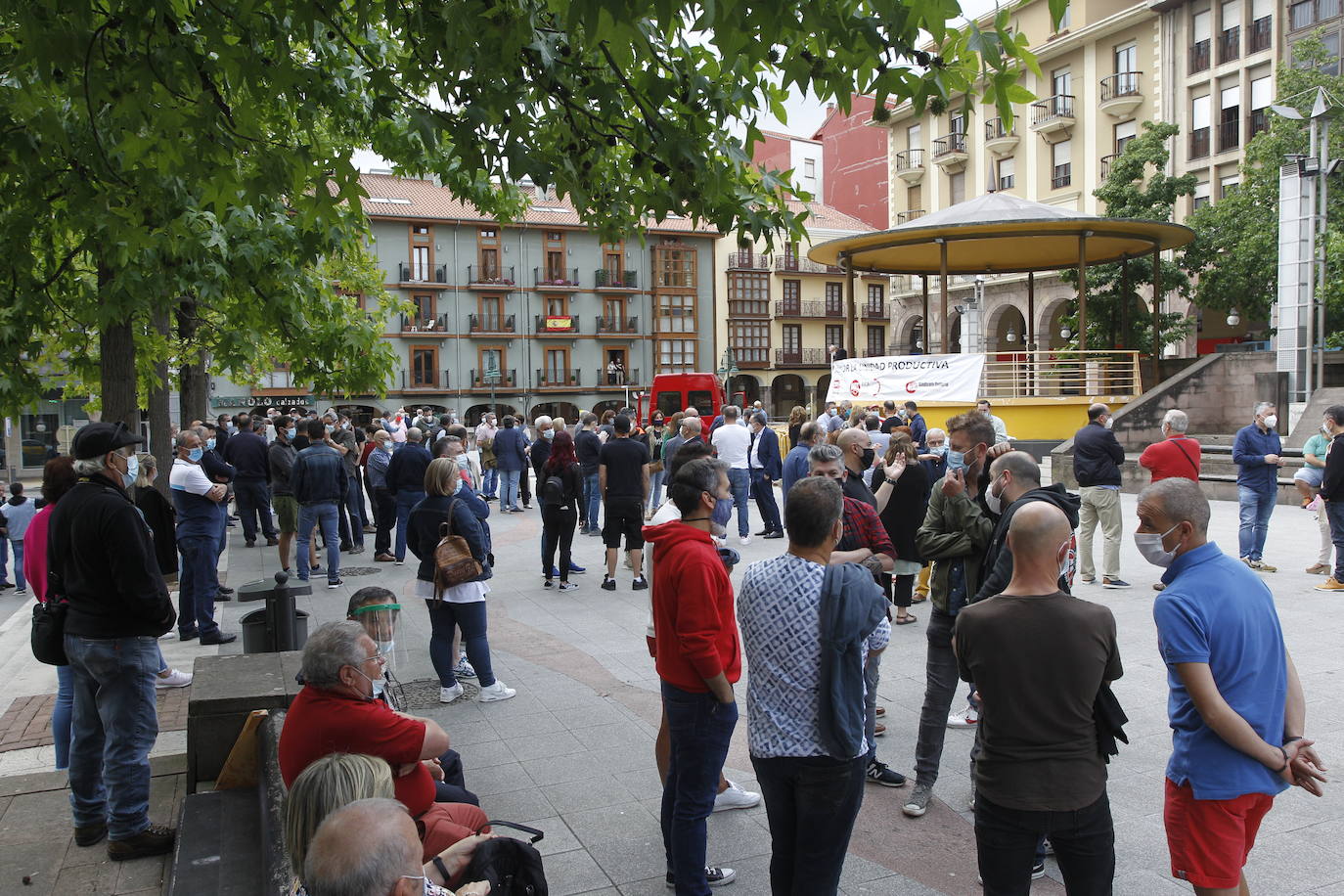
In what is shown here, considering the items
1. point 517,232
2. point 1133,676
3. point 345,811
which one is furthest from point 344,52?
point 517,232

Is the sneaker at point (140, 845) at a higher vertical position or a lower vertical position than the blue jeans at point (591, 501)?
lower

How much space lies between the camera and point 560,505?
398 inches

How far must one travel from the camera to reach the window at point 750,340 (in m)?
57.8

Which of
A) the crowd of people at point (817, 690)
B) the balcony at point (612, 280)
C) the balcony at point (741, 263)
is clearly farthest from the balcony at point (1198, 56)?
the crowd of people at point (817, 690)

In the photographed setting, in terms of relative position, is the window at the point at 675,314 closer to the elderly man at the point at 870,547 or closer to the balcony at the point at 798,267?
the balcony at the point at 798,267

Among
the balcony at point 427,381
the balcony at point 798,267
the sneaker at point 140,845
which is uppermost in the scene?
the balcony at point 798,267

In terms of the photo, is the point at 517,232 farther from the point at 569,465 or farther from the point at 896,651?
the point at 896,651

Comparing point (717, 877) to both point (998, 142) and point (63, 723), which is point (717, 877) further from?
point (998, 142)

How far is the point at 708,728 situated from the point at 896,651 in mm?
4106

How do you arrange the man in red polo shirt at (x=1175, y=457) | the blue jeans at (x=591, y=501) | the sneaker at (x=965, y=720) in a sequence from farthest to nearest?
the blue jeans at (x=591, y=501)
the man in red polo shirt at (x=1175, y=457)
the sneaker at (x=965, y=720)

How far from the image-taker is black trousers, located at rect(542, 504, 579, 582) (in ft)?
33.4

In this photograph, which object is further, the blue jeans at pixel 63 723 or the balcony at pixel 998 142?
the balcony at pixel 998 142

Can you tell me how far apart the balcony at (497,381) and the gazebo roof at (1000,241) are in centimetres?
2745

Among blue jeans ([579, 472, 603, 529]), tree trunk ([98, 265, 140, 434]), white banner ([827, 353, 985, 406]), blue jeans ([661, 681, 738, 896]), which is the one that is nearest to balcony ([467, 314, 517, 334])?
white banner ([827, 353, 985, 406])
